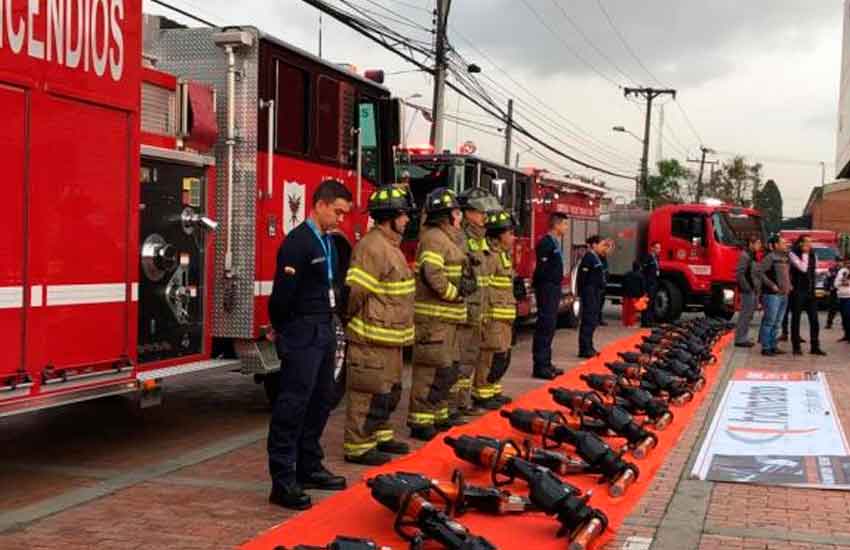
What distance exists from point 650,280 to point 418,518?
607 inches

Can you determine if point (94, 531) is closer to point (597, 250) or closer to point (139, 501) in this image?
point (139, 501)

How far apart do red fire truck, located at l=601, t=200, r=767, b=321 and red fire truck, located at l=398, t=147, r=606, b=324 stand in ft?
5.44

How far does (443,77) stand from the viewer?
69.4 ft

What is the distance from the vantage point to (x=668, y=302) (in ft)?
65.6

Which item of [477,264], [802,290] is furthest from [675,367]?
[802,290]

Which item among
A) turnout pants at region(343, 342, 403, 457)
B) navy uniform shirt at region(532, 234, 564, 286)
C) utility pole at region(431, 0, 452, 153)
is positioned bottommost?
turnout pants at region(343, 342, 403, 457)

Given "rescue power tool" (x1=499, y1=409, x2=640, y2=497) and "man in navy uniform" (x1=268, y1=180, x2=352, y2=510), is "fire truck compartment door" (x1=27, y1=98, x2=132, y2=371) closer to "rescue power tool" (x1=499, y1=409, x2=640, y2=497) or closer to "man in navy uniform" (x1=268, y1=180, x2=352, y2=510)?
"man in navy uniform" (x1=268, y1=180, x2=352, y2=510)

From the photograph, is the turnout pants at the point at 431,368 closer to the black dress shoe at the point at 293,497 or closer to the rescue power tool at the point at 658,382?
the black dress shoe at the point at 293,497

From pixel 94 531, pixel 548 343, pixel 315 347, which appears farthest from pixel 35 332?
pixel 548 343

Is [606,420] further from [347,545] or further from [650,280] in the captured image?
[650,280]

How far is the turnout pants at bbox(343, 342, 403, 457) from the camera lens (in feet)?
22.0

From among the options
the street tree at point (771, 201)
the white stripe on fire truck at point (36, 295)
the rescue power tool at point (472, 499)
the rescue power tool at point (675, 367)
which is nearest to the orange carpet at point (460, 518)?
the rescue power tool at point (472, 499)

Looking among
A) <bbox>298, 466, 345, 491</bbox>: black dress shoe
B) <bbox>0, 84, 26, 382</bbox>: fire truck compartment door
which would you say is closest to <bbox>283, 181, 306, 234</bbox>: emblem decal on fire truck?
<bbox>298, 466, 345, 491</bbox>: black dress shoe

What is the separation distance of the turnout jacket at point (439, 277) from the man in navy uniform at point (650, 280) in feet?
39.9
